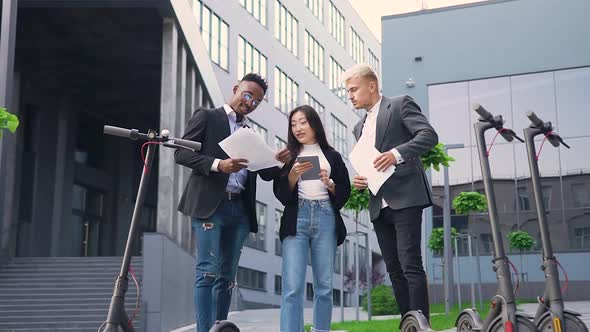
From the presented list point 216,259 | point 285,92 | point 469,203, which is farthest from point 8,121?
point 285,92

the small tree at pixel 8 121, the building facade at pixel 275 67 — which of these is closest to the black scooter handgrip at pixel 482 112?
the small tree at pixel 8 121

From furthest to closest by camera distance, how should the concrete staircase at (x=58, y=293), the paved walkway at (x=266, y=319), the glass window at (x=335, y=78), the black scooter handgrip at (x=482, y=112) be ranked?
the glass window at (x=335, y=78), the concrete staircase at (x=58, y=293), the paved walkway at (x=266, y=319), the black scooter handgrip at (x=482, y=112)

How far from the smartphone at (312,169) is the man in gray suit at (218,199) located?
0.14 meters

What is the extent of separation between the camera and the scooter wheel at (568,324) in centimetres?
471

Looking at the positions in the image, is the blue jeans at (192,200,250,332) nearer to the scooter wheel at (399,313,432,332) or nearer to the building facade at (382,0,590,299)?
the scooter wheel at (399,313,432,332)

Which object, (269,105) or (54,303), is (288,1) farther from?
(54,303)

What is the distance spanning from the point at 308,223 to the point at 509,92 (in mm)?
29446

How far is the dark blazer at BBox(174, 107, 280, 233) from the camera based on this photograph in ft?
19.8

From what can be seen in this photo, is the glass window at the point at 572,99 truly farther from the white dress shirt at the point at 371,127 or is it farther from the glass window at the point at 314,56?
the white dress shirt at the point at 371,127

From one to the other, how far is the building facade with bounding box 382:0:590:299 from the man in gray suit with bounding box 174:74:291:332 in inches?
993

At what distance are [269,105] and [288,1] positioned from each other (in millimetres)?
7604

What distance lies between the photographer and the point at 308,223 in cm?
595

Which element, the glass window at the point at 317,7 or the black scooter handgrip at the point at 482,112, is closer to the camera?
the black scooter handgrip at the point at 482,112

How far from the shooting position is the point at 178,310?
1775cm
